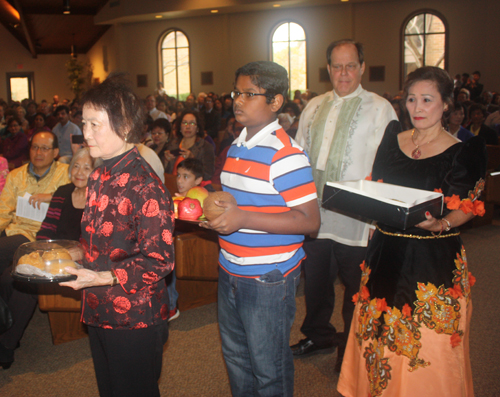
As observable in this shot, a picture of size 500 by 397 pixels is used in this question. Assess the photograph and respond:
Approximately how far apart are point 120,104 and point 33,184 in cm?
217

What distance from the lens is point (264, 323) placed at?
158 cm

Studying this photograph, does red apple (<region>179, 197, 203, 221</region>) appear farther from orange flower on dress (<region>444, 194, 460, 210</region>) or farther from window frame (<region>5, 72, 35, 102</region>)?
window frame (<region>5, 72, 35, 102</region>)

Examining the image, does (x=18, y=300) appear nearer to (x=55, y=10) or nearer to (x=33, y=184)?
(x=33, y=184)

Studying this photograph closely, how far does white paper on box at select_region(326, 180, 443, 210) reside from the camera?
64.0 inches

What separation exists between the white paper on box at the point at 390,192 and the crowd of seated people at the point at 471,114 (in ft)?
1.21

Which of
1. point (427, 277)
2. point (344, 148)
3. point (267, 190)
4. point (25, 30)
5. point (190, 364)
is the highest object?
point (25, 30)

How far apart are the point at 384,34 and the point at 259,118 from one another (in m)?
13.1

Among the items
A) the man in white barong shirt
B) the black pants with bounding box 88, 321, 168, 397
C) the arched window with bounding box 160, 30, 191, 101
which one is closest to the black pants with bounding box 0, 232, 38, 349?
the black pants with bounding box 88, 321, 168, 397

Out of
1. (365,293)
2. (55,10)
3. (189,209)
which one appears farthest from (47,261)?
(55,10)

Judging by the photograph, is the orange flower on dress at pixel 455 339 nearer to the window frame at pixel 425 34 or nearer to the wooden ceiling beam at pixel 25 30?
the window frame at pixel 425 34

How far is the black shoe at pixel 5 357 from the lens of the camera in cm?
270

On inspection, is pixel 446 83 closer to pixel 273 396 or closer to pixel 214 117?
pixel 273 396

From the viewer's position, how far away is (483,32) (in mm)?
12602

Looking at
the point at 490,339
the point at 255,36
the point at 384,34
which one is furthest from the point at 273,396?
the point at 255,36
